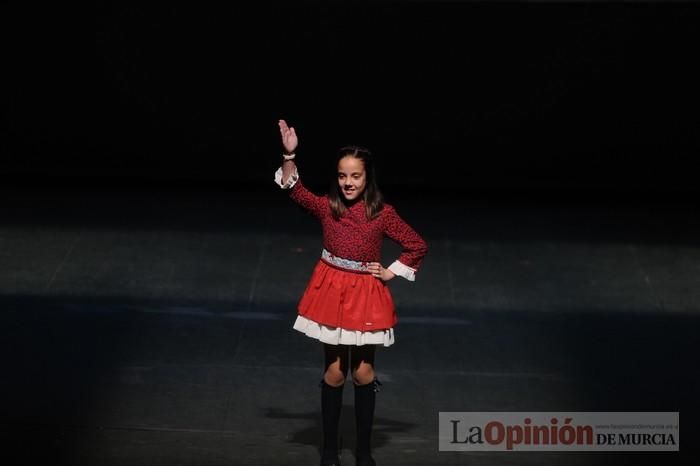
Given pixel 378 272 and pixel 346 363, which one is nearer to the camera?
pixel 378 272

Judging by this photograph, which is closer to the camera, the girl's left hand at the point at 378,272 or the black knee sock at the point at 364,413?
the girl's left hand at the point at 378,272

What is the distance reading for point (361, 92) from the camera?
9586mm

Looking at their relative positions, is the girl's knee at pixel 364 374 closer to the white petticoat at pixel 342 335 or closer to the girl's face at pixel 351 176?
the white petticoat at pixel 342 335

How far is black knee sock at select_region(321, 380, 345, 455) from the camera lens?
5316 millimetres

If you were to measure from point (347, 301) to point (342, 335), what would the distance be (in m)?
0.13

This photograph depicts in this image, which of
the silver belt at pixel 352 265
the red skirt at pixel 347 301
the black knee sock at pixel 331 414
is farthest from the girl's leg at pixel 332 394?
the silver belt at pixel 352 265

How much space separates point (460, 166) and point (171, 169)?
2.01 metres

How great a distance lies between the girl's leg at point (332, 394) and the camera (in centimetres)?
527

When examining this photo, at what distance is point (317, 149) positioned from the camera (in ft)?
31.8

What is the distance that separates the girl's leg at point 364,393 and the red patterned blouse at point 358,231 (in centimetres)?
35

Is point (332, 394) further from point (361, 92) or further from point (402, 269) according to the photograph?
point (361, 92)

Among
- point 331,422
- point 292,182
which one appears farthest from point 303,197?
point 331,422

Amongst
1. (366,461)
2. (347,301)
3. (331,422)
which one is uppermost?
(347,301)

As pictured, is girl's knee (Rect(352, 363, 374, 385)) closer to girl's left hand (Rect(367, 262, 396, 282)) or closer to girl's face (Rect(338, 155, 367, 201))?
girl's left hand (Rect(367, 262, 396, 282))
